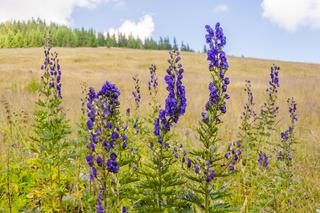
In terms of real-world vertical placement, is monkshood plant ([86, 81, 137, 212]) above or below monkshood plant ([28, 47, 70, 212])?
above

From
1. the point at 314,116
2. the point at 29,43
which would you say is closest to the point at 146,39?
the point at 29,43

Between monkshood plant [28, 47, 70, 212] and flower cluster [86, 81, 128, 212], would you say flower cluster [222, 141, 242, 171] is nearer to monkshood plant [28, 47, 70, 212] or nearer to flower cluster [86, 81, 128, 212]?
flower cluster [86, 81, 128, 212]

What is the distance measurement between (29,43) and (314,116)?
101 m

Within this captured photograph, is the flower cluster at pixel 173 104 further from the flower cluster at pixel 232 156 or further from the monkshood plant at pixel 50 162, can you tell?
the monkshood plant at pixel 50 162

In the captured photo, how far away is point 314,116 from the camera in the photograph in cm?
1108

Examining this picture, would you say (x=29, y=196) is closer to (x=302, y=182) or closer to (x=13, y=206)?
(x=13, y=206)

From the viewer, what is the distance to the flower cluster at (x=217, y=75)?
9.72 feet

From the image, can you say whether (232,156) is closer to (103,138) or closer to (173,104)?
(173,104)

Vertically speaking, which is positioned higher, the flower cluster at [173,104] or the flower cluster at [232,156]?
the flower cluster at [173,104]

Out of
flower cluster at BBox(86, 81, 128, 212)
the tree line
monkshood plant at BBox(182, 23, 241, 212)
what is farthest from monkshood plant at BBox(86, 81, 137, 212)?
A: the tree line

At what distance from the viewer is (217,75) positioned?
308cm

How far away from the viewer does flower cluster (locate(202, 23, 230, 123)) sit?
296 centimetres

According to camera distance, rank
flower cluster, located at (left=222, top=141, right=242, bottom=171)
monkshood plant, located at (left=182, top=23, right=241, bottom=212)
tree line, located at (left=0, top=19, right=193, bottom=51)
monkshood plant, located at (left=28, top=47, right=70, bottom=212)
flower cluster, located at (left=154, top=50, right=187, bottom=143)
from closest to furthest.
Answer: monkshood plant, located at (left=182, top=23, right=241, bottom=212)
flower cluster, located at (left=154, top=50, right=187, bottom=143)
flower cluster, located at (left=222, top=141, right=242, bottom=171)
monkshood plant, located at (left=28, top=47, right=70, bottom=212)
tree line, located at (left=0, top=19, right=193, bottom=51)

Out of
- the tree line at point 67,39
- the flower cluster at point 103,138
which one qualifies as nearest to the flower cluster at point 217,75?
the flower cluster at point 103,138
